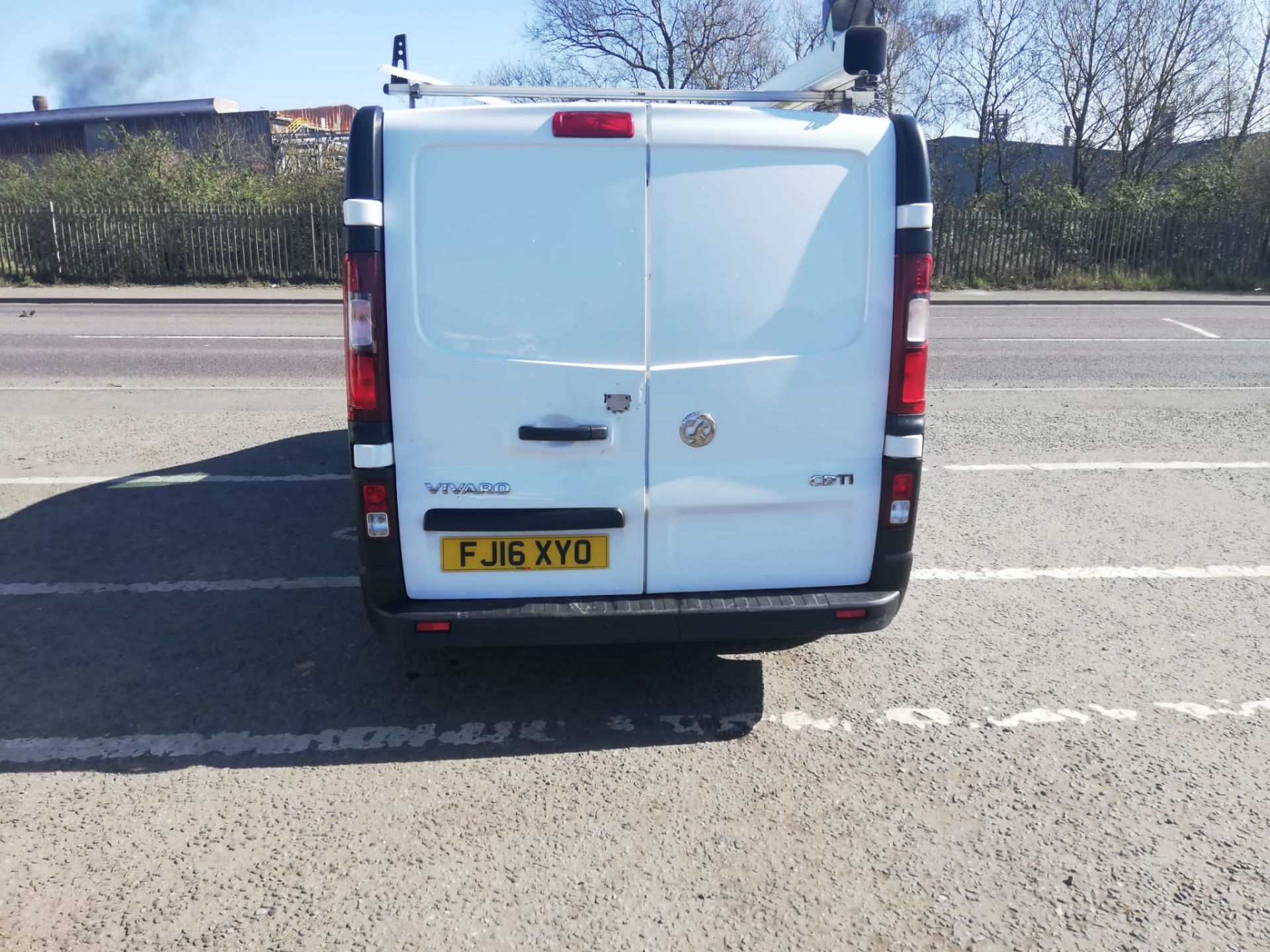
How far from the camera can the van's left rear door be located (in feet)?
10.8

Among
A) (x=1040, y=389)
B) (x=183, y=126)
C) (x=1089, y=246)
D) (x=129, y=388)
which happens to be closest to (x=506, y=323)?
(x=129, y=388)

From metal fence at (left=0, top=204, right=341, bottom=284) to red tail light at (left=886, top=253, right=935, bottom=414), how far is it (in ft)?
67.7

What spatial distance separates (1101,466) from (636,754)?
17.3 feet

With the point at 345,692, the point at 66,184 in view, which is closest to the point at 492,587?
the point at 345,692

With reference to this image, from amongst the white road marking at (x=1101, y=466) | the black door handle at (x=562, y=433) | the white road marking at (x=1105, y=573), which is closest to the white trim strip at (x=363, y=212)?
the black door handle at (x=562, y=433)

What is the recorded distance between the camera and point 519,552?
3.57 metres

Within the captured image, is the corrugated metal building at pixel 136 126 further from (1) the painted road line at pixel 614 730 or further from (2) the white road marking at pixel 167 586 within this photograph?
(1) the painted road line at pixel 614 730

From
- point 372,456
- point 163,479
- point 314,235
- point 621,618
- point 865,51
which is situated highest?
point 865,51

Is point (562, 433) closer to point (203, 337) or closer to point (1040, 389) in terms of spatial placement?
point (1040, 389)

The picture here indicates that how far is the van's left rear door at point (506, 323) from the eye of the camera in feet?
10.8

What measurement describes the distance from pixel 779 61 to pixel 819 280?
121ft

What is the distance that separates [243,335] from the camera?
1460 centimetres

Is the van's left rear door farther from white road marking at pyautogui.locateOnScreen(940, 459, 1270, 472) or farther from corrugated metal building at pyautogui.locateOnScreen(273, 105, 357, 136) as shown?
corrugated metal building at pyautogui.locateOnScreen(273, 105, 357, 136)

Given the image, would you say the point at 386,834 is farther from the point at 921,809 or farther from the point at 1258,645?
the point at 1258,645
